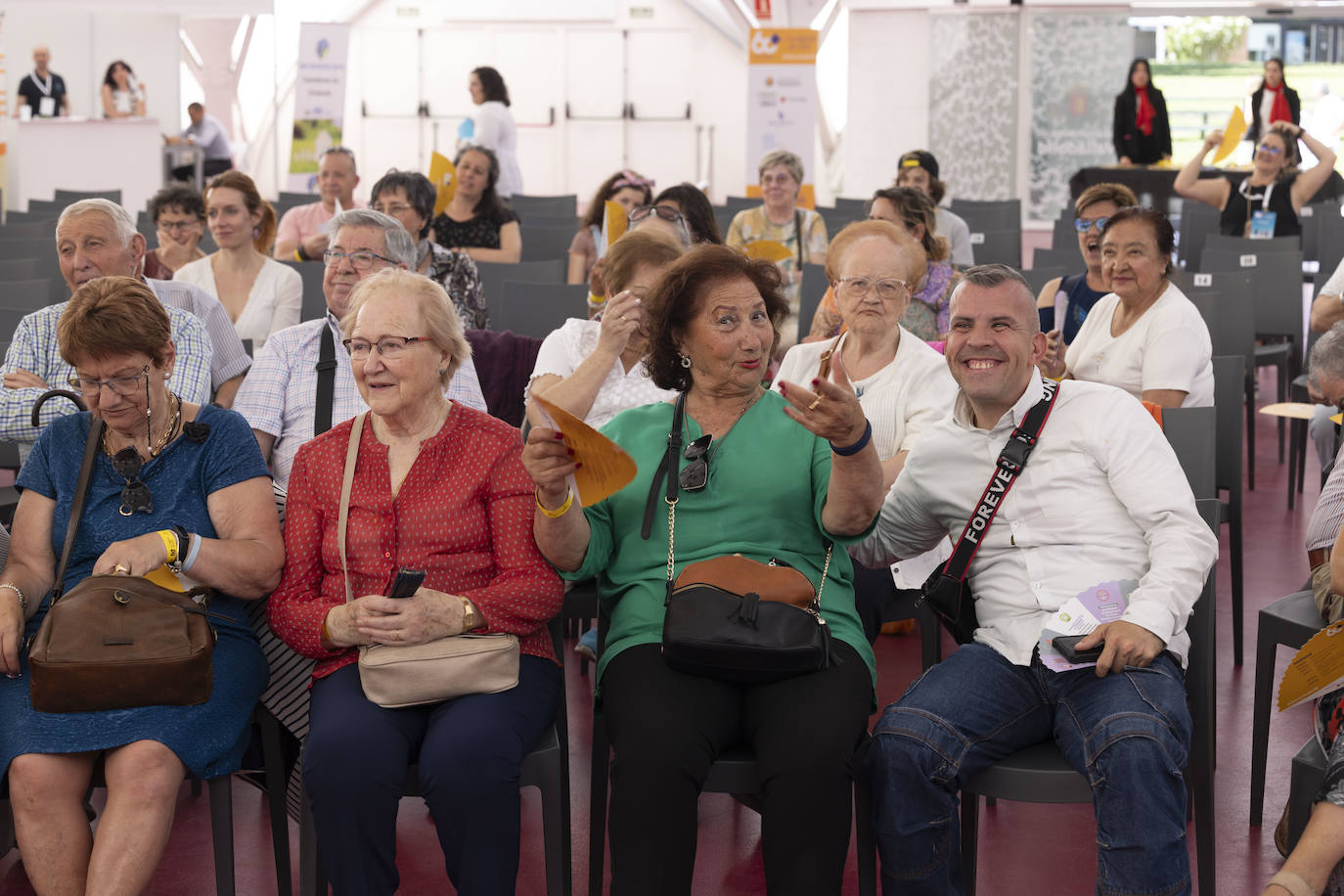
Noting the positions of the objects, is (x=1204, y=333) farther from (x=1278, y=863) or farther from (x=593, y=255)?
(x=593, y=255)

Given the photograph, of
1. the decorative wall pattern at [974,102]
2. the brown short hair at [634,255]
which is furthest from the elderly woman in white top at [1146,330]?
the decorative wall pattern at [974,102]

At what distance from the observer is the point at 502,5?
55.2 ft

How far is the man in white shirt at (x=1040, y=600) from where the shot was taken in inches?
85.7

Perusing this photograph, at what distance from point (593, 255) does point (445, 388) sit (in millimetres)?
3561

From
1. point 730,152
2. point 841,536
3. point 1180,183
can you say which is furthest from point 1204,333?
point 730,152

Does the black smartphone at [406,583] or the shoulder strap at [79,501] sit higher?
the shoulder strap at [79,501]

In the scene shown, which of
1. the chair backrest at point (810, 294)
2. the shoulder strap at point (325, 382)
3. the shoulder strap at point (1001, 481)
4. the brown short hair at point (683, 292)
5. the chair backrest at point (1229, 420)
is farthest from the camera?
the chair backrest at point (810, 294)

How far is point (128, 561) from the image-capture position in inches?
92.6

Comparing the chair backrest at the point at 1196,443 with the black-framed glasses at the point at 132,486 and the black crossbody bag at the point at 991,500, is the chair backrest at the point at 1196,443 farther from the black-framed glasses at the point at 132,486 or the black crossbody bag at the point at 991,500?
the black-framed glasses at the point at 132,486

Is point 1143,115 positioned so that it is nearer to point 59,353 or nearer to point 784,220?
point 784,220

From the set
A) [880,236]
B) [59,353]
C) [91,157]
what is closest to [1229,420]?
[880,236]

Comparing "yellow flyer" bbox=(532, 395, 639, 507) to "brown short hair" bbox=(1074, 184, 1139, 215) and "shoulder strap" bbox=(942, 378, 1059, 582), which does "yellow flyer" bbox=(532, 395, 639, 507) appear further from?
"brown short hair" bbox=(1074, 184, 1139, 215)

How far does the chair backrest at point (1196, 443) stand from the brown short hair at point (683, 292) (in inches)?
38.3

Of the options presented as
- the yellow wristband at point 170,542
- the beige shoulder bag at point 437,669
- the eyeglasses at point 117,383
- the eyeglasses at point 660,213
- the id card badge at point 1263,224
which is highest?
the id card badge at point 1263,224
